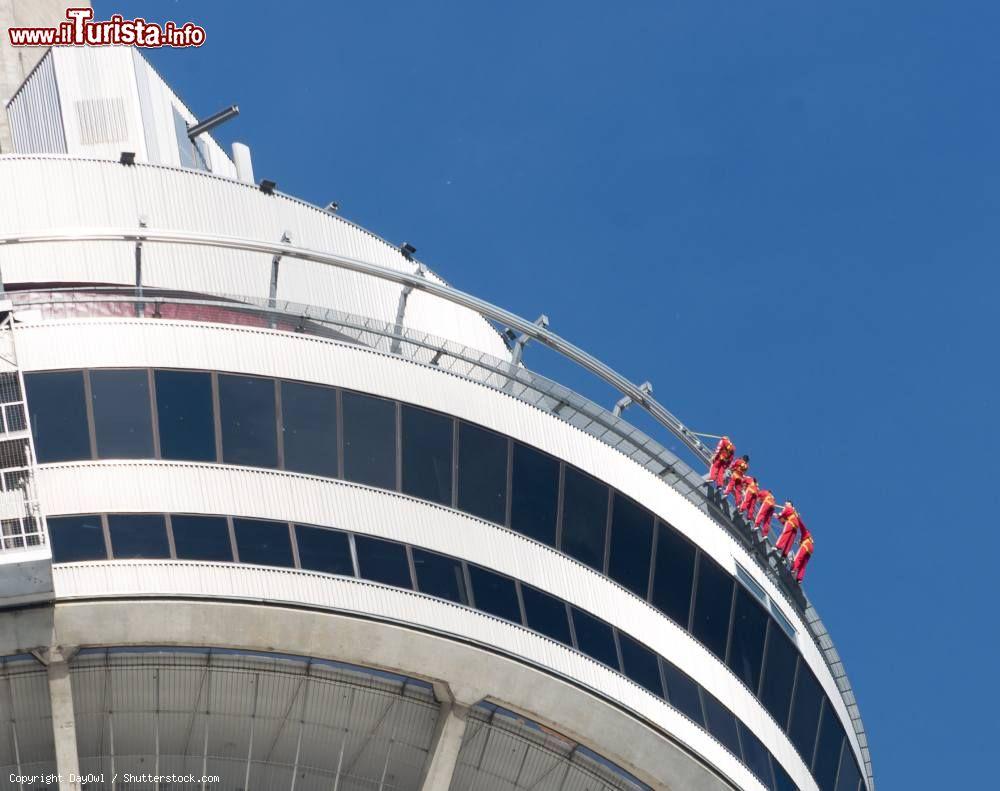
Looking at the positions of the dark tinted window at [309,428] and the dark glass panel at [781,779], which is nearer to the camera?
the dark tinted window at [309,428]

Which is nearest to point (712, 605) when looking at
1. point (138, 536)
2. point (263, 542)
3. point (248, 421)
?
point (263, 542)

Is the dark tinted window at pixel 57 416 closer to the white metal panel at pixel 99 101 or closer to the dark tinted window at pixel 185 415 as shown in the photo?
the dark tinted window at pixel 185 415

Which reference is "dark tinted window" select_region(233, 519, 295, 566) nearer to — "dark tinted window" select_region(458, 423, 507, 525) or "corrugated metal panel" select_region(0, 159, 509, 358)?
"dark tinted window" select_region(458, 423, 507, 525)

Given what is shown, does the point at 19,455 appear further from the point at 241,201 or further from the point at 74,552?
the point at 241,201

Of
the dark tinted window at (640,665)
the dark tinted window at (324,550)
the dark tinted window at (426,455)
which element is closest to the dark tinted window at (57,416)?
the dark tinted window at (324,550)

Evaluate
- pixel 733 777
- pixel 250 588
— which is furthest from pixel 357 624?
pixel 733 777
